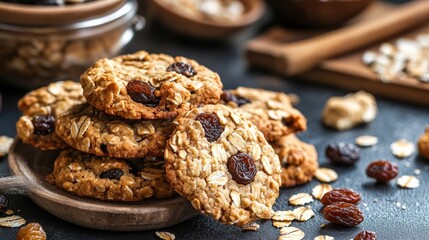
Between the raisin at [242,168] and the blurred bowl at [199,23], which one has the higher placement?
the raisin at [242,168]

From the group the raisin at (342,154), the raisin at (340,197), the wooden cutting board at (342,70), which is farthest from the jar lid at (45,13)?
the raisin at (340,197)

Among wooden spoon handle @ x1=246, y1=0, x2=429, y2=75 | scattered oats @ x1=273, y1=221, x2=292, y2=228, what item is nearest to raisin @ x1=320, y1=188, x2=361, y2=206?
scattered oats @ x1=273, y1=221, x2=292, y2=228

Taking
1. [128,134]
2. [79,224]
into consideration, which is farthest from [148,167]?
[79,224]

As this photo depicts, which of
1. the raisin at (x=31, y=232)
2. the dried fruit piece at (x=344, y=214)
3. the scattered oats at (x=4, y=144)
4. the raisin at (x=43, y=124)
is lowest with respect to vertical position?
the scattered oats at (x=4, y=144)

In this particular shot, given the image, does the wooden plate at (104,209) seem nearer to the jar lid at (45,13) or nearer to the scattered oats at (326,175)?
the scattered oats at (326,175)

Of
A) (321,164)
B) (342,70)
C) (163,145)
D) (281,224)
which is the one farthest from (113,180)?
(342,70)

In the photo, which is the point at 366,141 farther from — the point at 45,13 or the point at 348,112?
the point at 45,13

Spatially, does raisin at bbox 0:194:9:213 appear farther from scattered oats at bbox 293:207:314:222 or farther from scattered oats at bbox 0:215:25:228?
scattered oats at bbox 293:207:314:222
